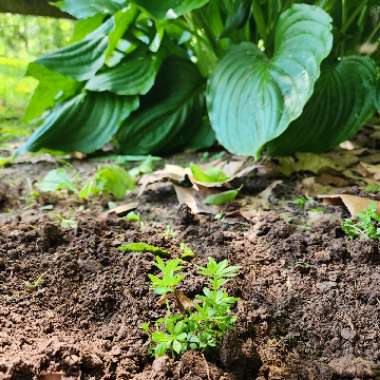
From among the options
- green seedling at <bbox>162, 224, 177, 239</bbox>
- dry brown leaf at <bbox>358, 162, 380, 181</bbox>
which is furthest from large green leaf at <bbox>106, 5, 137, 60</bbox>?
dry brown leaf at <bbox>358, 162, 380, 181</bbox>

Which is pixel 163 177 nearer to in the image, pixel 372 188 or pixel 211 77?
pixel 211 77

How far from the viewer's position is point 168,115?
2254mm

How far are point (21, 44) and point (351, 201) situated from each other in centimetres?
274

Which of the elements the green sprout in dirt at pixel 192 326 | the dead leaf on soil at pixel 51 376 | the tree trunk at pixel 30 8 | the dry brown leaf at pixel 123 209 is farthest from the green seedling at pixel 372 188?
the tree trunk at pixel 30 8

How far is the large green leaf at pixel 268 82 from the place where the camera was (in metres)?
1.56

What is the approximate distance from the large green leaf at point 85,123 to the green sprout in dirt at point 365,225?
Answer: 107cm

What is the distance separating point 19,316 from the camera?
976mm

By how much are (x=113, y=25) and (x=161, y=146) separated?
49 cm

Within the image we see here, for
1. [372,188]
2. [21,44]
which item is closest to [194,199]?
[372,188]

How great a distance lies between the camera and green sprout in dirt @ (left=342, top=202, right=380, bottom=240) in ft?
4.24

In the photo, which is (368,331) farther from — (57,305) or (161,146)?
(161,146)

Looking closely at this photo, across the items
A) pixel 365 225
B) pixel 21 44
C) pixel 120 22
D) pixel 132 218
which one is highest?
pixel 120 22

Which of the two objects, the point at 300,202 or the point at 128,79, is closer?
the point at 300,202

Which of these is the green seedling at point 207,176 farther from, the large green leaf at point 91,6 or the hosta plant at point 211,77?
the large green leaf at point 91,6
